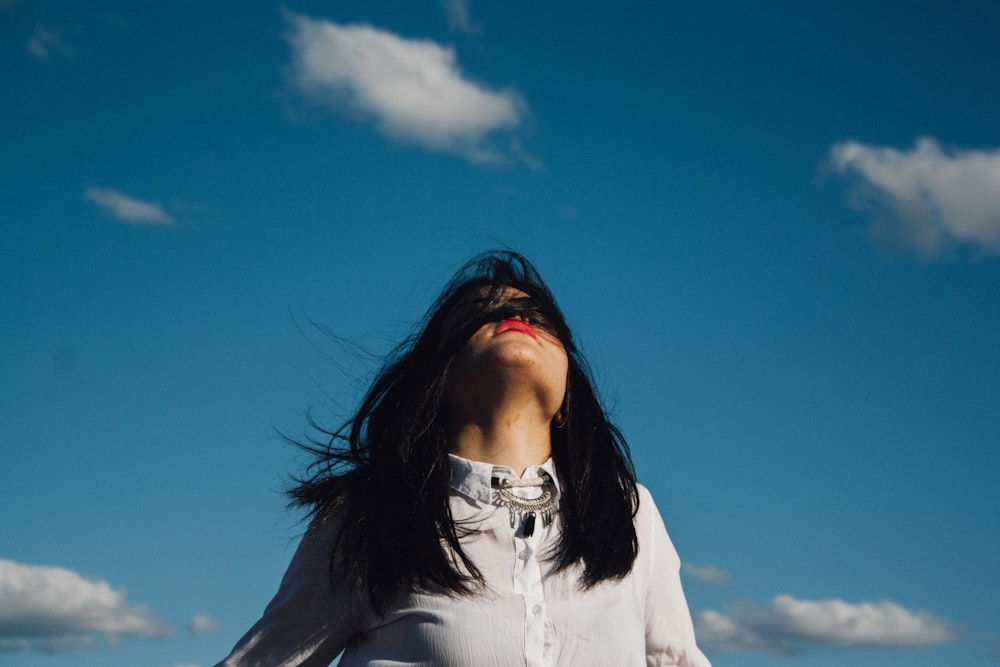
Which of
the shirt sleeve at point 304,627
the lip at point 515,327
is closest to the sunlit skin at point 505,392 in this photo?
the lip at point 515,327

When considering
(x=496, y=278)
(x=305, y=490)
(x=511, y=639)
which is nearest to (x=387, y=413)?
(x=305, y=490)

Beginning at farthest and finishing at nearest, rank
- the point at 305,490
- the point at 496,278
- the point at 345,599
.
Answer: the point at 496,278 < the point at 305,490 < the point at 345,599

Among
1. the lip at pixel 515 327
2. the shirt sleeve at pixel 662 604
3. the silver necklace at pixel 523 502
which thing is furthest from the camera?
the shirt sleeve at pixel 662 604

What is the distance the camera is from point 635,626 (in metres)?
3.80

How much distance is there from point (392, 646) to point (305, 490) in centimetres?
76

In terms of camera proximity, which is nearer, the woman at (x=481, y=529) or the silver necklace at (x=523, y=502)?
the woman at (x=481, y=529)

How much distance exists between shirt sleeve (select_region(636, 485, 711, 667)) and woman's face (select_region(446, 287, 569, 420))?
2.04 ft

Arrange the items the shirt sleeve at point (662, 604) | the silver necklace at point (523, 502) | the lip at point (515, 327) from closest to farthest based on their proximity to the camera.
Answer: the silver necklace at point (523, 502), the lip at point (515, 327), the shirt sleeve at point (662, 604)

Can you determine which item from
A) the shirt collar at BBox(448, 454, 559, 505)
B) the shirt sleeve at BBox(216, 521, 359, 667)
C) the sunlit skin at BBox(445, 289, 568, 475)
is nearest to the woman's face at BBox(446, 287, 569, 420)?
the sunlit skin at BBox(445, 289, 568, 475)

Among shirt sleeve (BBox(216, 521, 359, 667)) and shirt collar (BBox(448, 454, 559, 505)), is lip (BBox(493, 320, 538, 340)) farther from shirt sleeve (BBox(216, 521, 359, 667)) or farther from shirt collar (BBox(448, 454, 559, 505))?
shirt sleeve (BBox(216, 521, 359, 667))

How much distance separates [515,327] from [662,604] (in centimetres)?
120

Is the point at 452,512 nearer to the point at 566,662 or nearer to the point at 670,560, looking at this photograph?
the point at 566,662

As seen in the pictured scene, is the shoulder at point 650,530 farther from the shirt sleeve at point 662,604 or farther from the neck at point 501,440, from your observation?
the neck at point 501,440

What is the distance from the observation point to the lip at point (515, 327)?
3871 millimetres
